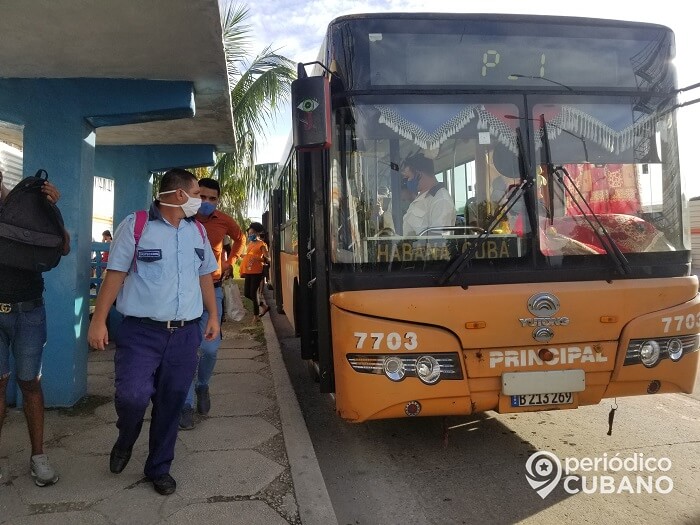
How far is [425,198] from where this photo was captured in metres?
3.86

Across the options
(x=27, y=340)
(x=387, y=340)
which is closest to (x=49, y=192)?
(x=27, y=340)

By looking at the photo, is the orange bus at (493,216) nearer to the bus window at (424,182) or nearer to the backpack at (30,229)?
the bus window at (424,182)

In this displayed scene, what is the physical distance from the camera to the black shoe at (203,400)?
4989 mm

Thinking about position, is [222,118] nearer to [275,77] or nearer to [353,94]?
[353,94]

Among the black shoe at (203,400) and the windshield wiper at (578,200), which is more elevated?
the windshield wiper at (578,200)

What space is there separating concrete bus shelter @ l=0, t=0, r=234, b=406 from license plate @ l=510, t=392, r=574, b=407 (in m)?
3.47

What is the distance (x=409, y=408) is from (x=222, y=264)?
2354mm

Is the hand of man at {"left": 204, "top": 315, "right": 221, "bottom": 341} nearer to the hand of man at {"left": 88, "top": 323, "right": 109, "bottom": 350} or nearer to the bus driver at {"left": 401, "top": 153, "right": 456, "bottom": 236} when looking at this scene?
the hand of man at {"left": 88, "top": 323, "right": 109, "bottom": 350}

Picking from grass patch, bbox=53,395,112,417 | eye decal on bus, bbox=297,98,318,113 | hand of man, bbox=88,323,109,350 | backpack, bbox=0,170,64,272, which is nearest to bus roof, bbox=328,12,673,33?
eye decal on bus, bbox=297,98,318,113

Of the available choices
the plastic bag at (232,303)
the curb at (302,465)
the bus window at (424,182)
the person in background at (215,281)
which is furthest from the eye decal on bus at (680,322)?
the plastic bag at (232,303)

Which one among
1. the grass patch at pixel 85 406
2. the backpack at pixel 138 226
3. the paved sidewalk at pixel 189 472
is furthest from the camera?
the grass patch at pixel 85 406

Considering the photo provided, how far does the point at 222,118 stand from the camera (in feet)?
22.9

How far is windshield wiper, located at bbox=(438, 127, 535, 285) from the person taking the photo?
3.69m

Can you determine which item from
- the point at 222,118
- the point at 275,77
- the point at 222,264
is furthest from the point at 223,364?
the point at 275,77
